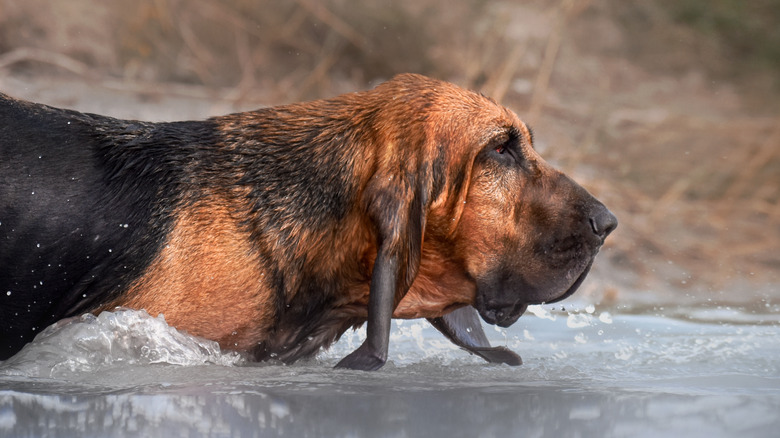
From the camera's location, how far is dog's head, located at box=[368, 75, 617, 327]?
13.4 ft

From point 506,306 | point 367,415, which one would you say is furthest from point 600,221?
point 367,415

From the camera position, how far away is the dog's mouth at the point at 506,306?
4.21 metres

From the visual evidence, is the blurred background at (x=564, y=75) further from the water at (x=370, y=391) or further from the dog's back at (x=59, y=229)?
the dog's back at (x=59, y=229)

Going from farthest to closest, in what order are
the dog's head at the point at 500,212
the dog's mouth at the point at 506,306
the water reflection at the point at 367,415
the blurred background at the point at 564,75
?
the blurred background at the point at 564,75, the dog's mouth at the point at 506,306, the dog's head at the point at 500,212, the water reflection at the point at 367,415

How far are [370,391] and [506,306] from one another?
0.87 m

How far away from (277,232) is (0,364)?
3.56 ft

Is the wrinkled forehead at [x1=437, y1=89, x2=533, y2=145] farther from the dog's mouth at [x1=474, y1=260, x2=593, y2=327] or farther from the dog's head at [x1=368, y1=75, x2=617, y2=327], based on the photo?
the dog's mouth at [x1=474, y1=260, x2=593, y2=327]

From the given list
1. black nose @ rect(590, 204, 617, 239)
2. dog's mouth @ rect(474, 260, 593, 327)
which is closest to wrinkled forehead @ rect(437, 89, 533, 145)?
black nose @ rect(590, 204, 617, 239)

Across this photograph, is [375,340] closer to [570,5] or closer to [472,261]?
[472,261]

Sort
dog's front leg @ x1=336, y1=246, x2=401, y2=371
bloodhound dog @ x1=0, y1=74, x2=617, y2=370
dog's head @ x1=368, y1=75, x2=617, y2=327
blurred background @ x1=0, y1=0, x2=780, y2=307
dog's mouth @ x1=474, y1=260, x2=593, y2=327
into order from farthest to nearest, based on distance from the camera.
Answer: blurred background @ x1=0, y1=0, x2=780, y2=307, dog's mouth @ x1=474, y1=260, x2=593, y2=327, dog's head @ x1=368, y1=75, x2=617, y2=327, bloodhound dog @ x1=0, y1=74, x2=617, y2=370, dog's front leg @ x1=336, y1=246, x2=401, y2=371

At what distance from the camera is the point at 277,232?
405 centimetres

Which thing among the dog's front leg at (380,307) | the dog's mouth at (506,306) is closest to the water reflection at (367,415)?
the dog's front leg at (380,307)

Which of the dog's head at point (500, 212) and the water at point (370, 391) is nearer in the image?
the water at point (370, 391)

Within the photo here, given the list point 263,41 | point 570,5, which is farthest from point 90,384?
point 570,5
